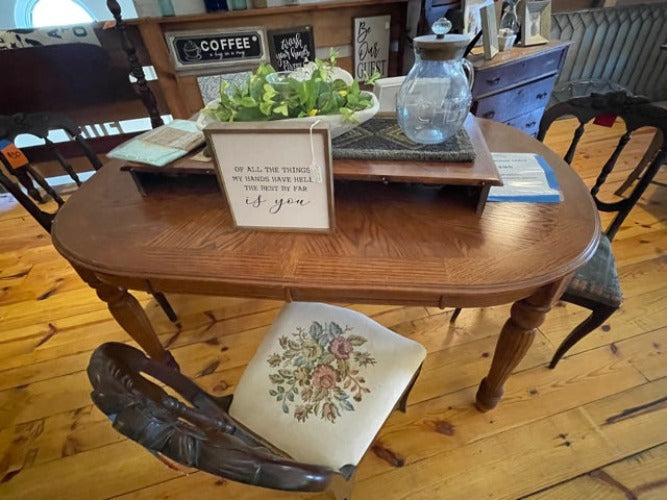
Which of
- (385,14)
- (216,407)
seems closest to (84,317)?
(216,407)

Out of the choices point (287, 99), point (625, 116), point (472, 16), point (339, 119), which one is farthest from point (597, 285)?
point (472, 16)

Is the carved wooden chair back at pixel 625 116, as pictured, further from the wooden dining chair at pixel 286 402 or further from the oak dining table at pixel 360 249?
the wooden dining chair at pixel 286 402

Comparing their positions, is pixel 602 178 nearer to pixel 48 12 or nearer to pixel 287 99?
pixel 287 99

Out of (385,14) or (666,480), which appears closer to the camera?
(666,480)

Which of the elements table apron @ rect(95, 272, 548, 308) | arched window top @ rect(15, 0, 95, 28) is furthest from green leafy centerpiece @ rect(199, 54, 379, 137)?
arched window top @ rect(15, 0, 95, 28)

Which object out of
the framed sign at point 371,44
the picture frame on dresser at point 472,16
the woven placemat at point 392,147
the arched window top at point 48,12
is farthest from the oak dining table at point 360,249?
the arched window top at point 48,12

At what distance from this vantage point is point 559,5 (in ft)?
8.41

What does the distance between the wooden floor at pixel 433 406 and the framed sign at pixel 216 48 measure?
4.68 feet

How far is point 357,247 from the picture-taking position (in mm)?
679

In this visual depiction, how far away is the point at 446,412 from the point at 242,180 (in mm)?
1013

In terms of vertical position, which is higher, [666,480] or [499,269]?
[499,269]

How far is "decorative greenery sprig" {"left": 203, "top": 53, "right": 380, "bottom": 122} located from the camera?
Result: 2.20 ft

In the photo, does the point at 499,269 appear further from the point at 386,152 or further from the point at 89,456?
the point at 89,456

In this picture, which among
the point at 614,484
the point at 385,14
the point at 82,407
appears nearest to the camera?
the point at 614,484
